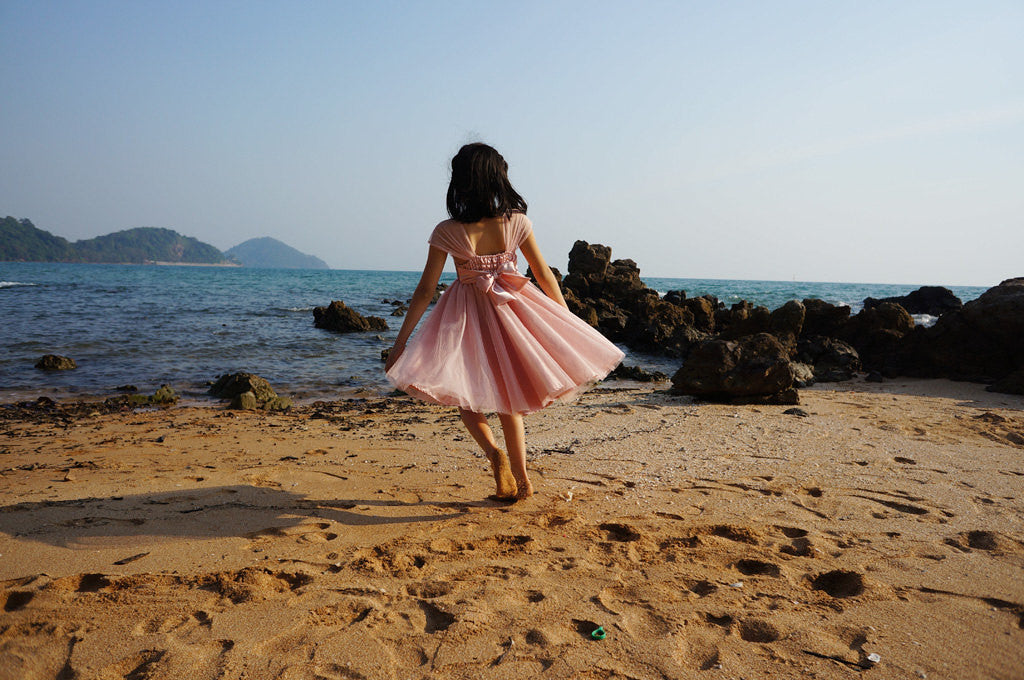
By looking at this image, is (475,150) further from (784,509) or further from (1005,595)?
(1005,595)

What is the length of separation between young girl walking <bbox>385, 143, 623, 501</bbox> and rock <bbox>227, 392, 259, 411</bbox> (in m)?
5.63

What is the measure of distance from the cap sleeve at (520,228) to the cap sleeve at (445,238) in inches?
15.6

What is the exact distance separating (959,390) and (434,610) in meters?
9.21

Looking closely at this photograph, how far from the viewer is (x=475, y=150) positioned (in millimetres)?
3607

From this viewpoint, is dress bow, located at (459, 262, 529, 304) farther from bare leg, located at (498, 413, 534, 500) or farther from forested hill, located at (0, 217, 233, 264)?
forested hill, located at (0, 217, 233, 264)

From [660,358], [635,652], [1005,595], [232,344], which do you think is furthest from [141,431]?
[660,358]

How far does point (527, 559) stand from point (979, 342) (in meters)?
10.1

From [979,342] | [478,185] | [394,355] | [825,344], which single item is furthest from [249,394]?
[979,342]

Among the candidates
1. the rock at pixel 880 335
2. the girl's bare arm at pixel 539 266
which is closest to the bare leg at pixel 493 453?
the girl's bare arm at pixel 539 266

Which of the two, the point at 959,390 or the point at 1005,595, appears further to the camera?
the point at 959,390

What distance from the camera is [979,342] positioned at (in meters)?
9.54

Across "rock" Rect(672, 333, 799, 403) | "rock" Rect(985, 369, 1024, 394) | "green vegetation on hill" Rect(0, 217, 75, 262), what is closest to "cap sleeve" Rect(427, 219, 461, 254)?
"rock" Rect(672, 333, 799, 403)

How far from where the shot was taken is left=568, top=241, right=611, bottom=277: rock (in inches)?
997

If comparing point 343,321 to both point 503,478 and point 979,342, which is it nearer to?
point 979,342
